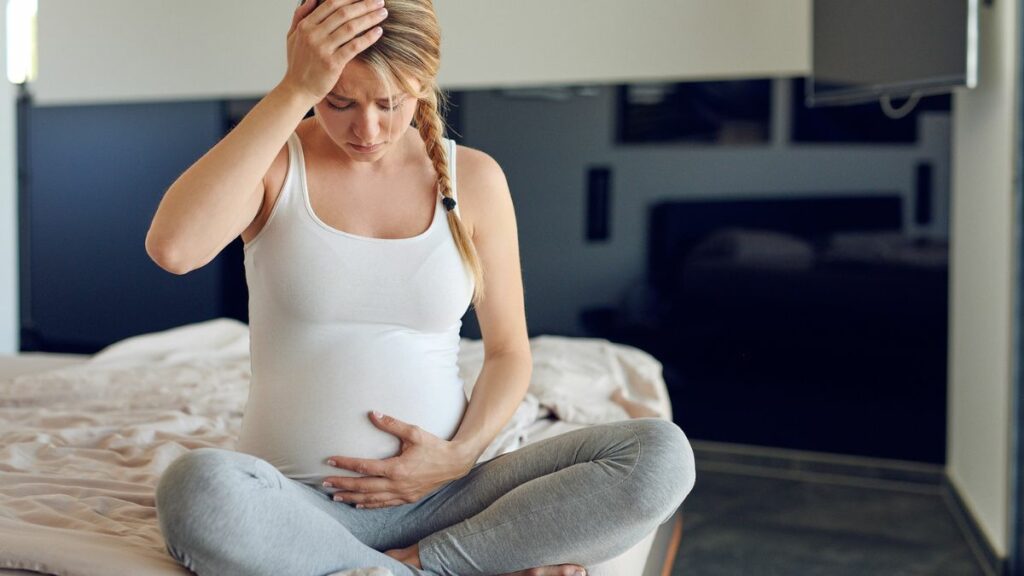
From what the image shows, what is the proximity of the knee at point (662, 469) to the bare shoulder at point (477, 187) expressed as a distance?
378mm

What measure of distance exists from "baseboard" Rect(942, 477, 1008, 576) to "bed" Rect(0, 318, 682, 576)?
765mm

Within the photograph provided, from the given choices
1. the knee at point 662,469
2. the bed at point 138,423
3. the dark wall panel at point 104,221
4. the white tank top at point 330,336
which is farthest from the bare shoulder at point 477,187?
the dark wall panel at point 104,221

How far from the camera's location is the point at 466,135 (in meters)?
3.75

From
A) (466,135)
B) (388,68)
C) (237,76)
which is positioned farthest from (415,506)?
(237,76)

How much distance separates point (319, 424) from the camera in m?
1.34

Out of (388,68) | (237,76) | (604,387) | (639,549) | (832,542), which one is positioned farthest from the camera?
(237,76)

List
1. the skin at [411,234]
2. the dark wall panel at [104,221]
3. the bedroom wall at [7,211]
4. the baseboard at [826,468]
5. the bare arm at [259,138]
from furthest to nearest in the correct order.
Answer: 1. the bedroom wall at [7,211]
2. the dark wall panel at [104,221]
3. the baseboard at [826,468]
4. the skin at [411,234]
5. the bare arm at [259,138]

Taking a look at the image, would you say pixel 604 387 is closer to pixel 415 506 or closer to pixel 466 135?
pixel 415 506

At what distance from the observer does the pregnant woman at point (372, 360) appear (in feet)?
4.10

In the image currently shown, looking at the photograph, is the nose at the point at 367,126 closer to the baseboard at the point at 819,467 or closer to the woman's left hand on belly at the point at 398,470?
the woman's left hand on belly at the point at 398,470

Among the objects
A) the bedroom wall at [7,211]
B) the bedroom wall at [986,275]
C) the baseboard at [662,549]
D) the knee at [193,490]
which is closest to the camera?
the knee at [193,490]

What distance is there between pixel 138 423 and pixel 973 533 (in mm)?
2021

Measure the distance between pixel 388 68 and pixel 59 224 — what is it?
11.4ft

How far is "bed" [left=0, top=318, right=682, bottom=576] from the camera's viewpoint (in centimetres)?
132
